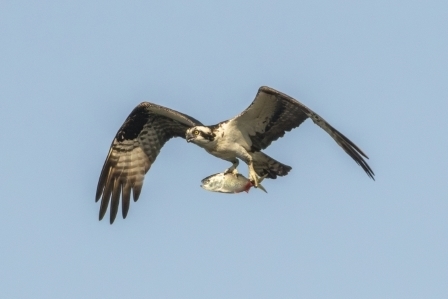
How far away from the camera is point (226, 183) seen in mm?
19562

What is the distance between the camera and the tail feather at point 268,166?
20934 millimetres

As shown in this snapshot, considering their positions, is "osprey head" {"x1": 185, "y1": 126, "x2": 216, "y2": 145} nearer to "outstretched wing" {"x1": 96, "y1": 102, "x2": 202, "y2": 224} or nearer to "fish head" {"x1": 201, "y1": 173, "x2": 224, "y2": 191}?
"fish head" {"x1": 201, "y1": 173, "x2": 224, "y2": 191}

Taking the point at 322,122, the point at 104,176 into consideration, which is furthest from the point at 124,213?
the point at 322,122

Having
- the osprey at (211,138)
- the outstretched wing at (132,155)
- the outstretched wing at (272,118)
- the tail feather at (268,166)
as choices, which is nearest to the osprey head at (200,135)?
the osprey at (211,138)

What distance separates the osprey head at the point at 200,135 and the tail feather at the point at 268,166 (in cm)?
109

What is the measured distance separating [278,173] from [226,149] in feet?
3.90

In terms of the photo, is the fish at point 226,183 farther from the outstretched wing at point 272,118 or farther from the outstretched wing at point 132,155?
the outstretched wing at point 132,155

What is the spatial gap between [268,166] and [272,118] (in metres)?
1.11

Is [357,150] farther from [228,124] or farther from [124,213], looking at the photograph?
[124,213]

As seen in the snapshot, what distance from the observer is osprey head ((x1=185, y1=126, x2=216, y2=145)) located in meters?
20.3

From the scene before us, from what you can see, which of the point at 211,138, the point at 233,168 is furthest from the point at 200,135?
the point at 233,168

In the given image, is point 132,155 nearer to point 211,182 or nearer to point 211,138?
point 211,138

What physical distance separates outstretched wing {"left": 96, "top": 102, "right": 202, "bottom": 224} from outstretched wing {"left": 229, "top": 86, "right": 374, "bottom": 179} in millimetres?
1843

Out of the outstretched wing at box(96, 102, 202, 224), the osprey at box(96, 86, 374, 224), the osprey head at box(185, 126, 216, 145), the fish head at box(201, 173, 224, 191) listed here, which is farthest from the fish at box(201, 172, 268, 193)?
the outstretched wing at box(96, 102, 202, 224)
